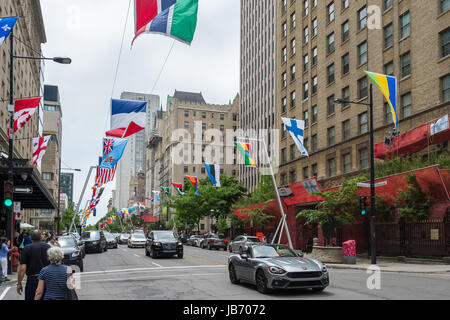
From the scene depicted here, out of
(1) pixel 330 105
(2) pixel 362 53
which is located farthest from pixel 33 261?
(1) pixel 330 105

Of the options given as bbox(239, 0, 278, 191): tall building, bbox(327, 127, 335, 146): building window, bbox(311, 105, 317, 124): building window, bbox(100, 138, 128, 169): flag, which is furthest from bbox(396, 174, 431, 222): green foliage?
bbox(239, 0, 278, 191): tall building

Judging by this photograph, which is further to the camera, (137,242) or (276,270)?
(137,242)

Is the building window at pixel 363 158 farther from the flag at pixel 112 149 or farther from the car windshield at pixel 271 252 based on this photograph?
the car windshield at pixel 271 252

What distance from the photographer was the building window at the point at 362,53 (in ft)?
122

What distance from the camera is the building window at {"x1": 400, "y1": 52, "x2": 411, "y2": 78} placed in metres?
31.9

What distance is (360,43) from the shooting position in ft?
124

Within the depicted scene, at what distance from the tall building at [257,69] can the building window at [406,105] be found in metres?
38.0

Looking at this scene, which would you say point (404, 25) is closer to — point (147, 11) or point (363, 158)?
point (363, 158)

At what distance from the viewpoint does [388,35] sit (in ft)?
113

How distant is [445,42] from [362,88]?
29.6 ft

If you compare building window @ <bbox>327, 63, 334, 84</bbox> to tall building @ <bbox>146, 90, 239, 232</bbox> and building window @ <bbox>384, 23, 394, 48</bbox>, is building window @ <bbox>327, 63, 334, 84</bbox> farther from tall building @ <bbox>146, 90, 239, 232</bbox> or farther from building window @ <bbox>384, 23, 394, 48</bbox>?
tall building @ <bbox>146, 90, 239, 232</bbox>
